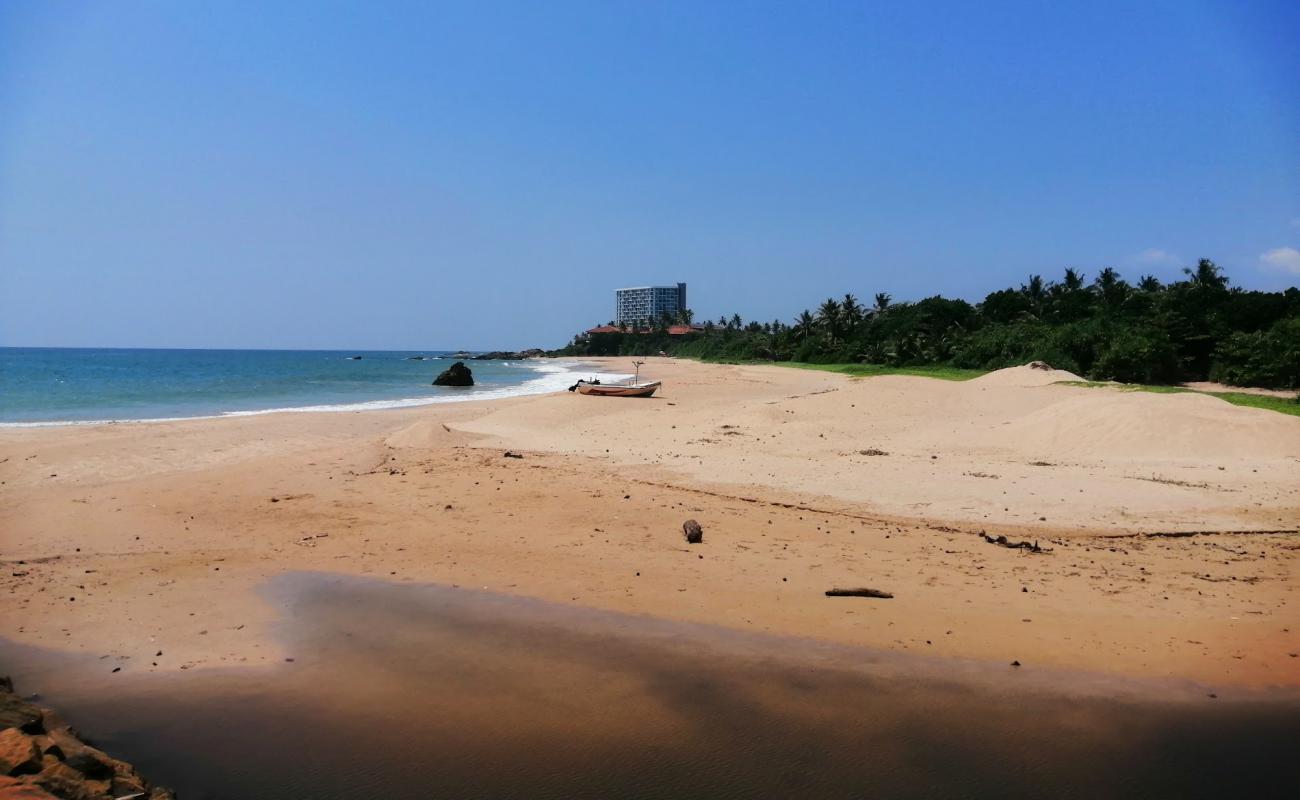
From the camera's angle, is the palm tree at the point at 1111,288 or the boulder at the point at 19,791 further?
the palm tree at the point at 1111,288

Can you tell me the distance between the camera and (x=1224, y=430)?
15.1 meters

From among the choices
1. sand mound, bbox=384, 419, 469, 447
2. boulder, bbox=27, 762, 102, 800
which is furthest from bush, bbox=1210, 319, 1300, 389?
boulder, bbox=27, 762, 102, 800

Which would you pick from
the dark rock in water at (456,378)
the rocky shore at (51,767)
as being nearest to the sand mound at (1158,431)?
the rocky shore at (51,767)

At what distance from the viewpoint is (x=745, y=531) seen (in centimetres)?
977

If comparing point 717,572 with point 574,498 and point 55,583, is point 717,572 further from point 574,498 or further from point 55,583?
point 55,583

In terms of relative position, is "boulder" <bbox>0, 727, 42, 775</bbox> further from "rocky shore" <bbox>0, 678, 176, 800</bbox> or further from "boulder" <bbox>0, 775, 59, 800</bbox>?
"boulder" <bbox>0, 775, 59, 800</bbox>

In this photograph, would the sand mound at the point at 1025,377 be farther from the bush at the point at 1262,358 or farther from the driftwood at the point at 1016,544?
the driftwood at the point at 1016,544

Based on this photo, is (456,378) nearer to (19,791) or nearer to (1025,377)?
(1025,377)

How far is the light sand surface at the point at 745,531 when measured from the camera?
6.69 metres

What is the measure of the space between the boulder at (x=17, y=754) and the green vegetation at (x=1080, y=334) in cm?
2620

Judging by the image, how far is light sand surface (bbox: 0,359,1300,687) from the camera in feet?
22.0

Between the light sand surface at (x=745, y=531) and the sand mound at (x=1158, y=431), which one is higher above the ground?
the sand mound at (x=1158, y=431)

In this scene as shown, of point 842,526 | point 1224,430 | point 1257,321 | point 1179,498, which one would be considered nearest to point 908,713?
point 842,526

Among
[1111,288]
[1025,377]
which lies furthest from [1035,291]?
[1025,377]
